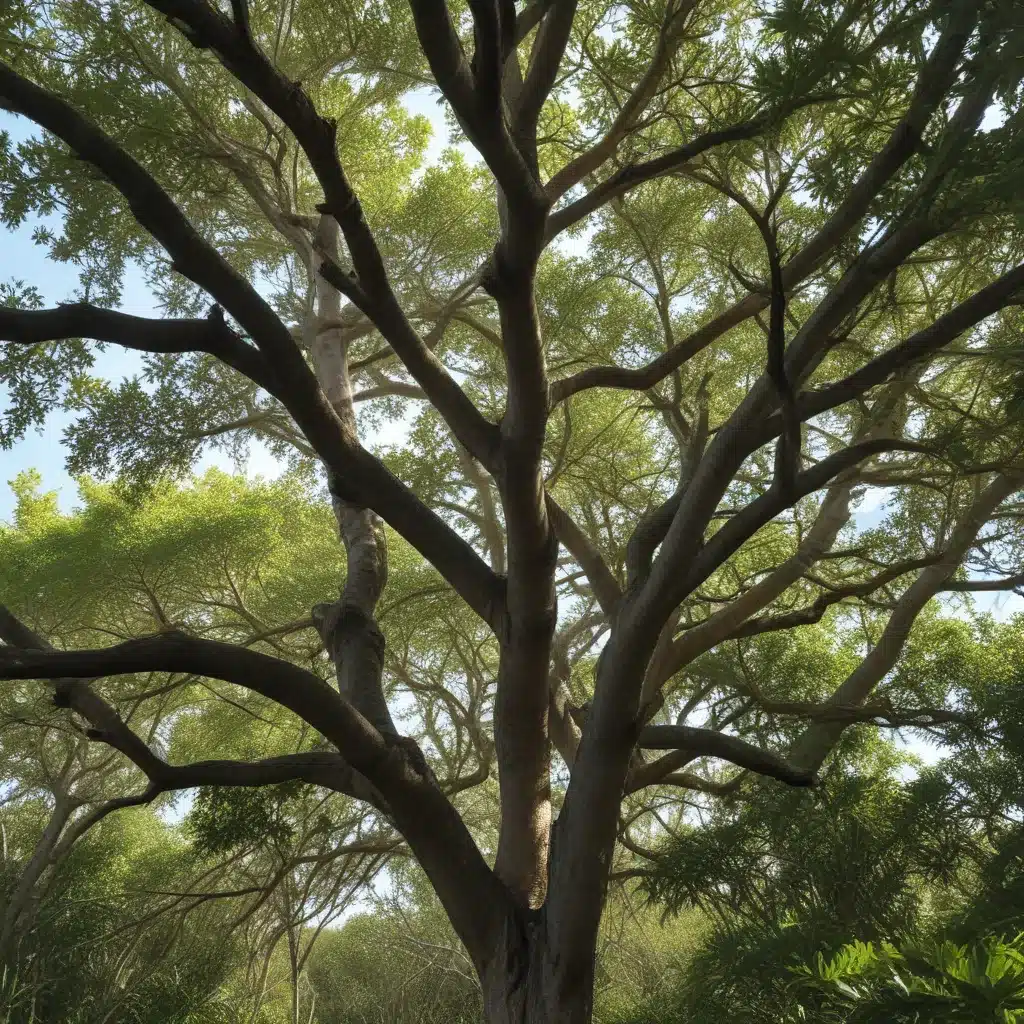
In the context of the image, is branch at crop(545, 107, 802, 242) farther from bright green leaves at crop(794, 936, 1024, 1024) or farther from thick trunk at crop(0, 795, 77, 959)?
thick trunk at crop(0, 795, 77, 959)

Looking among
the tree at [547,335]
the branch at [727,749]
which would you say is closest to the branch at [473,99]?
the tree at [547,335]

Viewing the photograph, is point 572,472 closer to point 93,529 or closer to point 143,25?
point 143,25

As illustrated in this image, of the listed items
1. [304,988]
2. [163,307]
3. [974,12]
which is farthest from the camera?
[304,988]

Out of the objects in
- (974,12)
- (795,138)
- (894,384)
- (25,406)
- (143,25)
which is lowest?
(974,12)

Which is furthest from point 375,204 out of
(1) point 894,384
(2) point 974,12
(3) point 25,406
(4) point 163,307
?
(2) point 974,12

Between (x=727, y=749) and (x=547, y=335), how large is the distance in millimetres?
2346

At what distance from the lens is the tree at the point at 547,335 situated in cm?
182

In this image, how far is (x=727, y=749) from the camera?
257 centimetres

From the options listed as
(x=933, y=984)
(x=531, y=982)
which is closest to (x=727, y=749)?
(x=531, y=982)

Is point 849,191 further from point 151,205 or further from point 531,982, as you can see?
point 531,982

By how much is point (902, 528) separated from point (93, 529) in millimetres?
5711

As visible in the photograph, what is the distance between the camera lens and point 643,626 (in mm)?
2234

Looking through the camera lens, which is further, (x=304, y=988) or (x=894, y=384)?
(x=304, y=988)

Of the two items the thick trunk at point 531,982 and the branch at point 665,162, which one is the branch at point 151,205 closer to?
the branch at point 665,162
